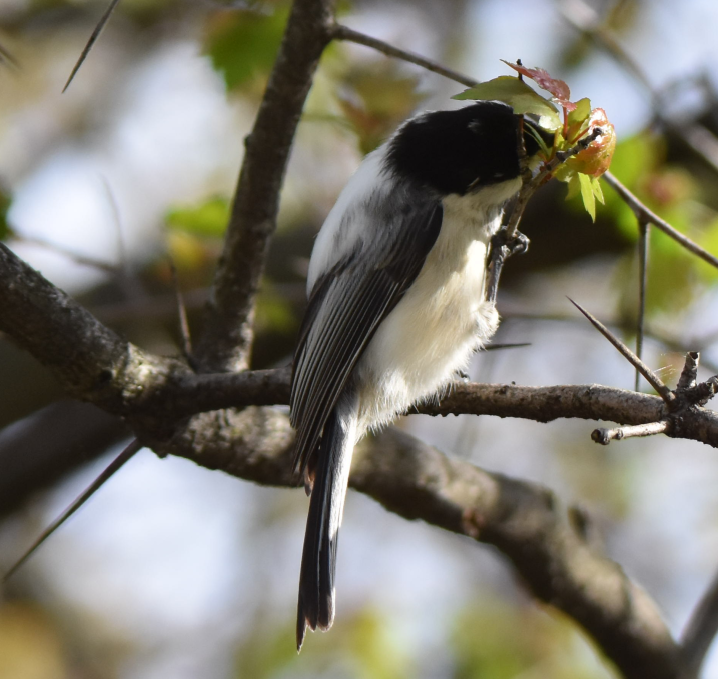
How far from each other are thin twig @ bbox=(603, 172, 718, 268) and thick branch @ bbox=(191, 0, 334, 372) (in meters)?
0.73

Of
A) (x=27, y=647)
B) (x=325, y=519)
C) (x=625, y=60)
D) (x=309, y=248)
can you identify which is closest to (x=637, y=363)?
(x=325, y=519)

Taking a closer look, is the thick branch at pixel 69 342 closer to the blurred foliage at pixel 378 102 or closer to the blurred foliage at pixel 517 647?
the blurred foliage at pixel 378 102

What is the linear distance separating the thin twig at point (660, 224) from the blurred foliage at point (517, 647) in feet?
7.39

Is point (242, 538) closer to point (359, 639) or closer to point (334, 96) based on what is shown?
point (359, 639)

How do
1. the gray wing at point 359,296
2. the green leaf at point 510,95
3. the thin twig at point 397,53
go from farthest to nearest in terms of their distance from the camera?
1. the gray wing at point 359,296
2. the thin twig at point 397,53
3. the green leaf at point 510,95

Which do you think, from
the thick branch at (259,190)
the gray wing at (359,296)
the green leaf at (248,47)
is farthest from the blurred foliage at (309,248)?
the gray wing at (359,296)

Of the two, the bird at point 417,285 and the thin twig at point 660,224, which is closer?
the thin twig at point 660,224

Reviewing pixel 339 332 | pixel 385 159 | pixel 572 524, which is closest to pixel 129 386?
pixel 339 332

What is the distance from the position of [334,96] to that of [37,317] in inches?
56.9

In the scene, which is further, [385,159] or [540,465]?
[540,465]

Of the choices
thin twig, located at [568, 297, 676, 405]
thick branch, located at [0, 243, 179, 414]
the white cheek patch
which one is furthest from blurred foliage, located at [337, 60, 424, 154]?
thin twig, located at [568, 297, 676, 405]

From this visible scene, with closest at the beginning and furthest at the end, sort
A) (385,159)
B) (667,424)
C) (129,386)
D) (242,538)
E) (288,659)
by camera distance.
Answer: (667,424)
(129,386)
(385,159)
(288,659)
(242,538)

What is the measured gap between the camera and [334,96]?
8.37 ft

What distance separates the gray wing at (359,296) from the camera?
189 cm
